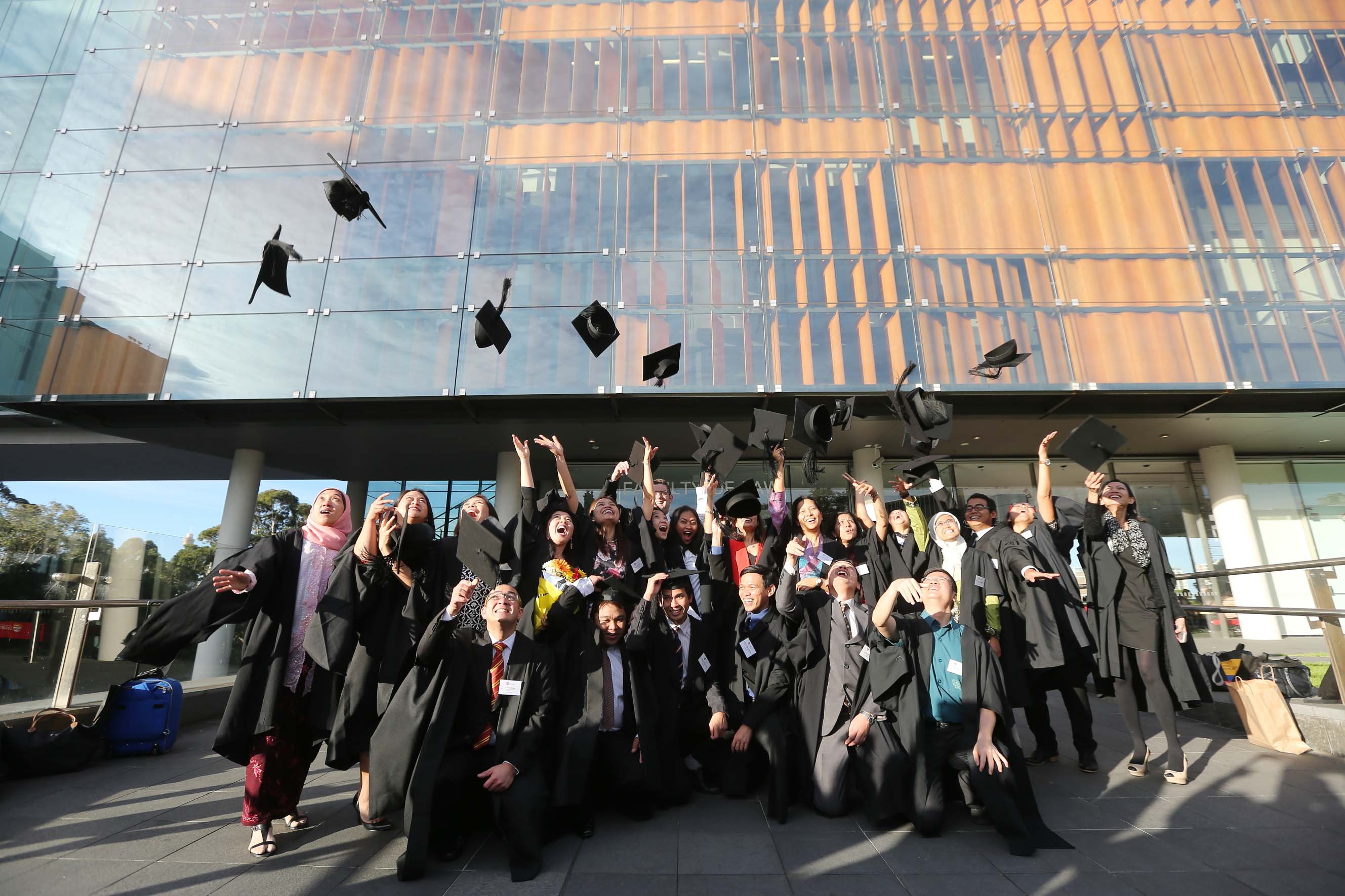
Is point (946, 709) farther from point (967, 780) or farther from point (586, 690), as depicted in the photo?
point (586, 690)

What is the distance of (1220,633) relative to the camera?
951 centimetres

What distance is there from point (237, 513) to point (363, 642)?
11664mm

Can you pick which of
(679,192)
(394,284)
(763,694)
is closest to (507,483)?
(394,284)

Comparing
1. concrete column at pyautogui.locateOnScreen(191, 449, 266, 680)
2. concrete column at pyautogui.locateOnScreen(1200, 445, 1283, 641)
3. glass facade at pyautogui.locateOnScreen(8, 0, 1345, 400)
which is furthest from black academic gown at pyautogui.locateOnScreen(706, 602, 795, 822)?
concrete column at pyautogui.locateOnScreen(1200, 445, 1283, 641)

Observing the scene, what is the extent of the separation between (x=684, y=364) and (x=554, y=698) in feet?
27.2

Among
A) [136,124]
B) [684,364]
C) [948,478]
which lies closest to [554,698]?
[684,364]

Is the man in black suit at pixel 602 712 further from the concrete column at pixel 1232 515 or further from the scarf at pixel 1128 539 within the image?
the concrete column at pixel 1232 515

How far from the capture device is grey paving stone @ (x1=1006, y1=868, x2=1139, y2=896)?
8.58 ft

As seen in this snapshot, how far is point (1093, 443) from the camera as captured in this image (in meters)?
5.14

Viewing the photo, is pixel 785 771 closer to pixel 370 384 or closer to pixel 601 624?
pixel 601 624

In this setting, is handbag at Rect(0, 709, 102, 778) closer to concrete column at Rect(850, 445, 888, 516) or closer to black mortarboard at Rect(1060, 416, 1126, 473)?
black mortarboard at Rect(1060, 416, 1126, 473)

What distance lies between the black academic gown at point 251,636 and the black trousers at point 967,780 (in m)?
3.41

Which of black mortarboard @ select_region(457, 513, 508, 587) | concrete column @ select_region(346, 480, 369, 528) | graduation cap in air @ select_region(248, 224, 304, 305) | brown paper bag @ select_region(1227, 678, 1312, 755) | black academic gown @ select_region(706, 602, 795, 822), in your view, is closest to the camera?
black academic gown @ select_region(706, 602, 795, 822)

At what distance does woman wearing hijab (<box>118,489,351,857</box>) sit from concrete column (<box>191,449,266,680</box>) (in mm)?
9846
